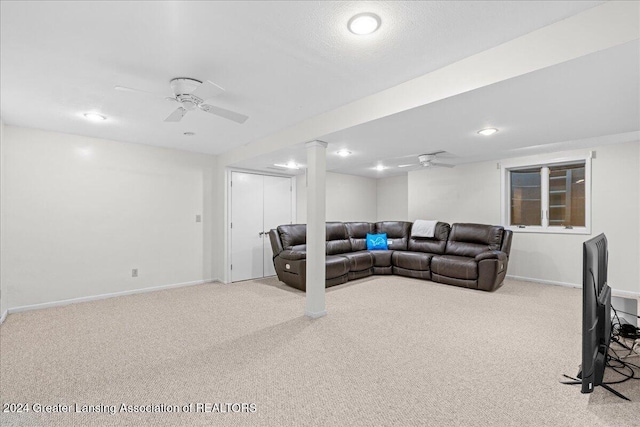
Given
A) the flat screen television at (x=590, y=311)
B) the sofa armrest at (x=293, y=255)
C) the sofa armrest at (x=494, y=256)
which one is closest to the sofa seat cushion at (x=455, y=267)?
the sofa armrest at (x=494, y=256)

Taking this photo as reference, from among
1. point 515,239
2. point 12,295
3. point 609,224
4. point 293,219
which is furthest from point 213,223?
point 609,224

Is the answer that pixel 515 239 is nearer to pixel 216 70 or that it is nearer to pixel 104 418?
pixel 216 70

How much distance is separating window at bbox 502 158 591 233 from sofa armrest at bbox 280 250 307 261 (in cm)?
399

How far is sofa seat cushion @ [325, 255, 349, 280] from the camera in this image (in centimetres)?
489

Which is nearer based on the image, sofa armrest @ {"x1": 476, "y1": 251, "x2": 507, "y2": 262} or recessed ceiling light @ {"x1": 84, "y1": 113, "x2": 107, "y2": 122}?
recessed ceiling light @ {"x1": 84, "y1": 113, "x2": 107, "y2": 122}

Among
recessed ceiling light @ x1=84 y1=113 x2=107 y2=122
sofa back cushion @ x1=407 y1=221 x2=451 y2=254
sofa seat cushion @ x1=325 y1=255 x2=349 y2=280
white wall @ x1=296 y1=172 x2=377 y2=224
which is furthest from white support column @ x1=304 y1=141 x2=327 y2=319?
sofa back cushion @ x1=407 y1=221 x2=451 y2=254

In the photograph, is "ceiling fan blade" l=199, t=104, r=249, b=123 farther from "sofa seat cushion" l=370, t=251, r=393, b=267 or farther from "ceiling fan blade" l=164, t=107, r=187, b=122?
"sofa seat cushion" l=370, t=251, r=393, b=267

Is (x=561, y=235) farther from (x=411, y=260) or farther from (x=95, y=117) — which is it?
(x=95, y=117)

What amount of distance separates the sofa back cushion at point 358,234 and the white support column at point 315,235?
277cm

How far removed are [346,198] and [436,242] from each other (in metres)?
2.48

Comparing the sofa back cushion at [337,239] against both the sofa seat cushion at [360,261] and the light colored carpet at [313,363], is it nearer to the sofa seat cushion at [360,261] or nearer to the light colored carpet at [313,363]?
the sofa seat cushion at [360,261]

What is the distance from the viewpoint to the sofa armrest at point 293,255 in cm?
478

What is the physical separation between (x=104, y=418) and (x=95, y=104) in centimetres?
287

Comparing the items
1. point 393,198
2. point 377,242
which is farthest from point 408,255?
point 393,198
